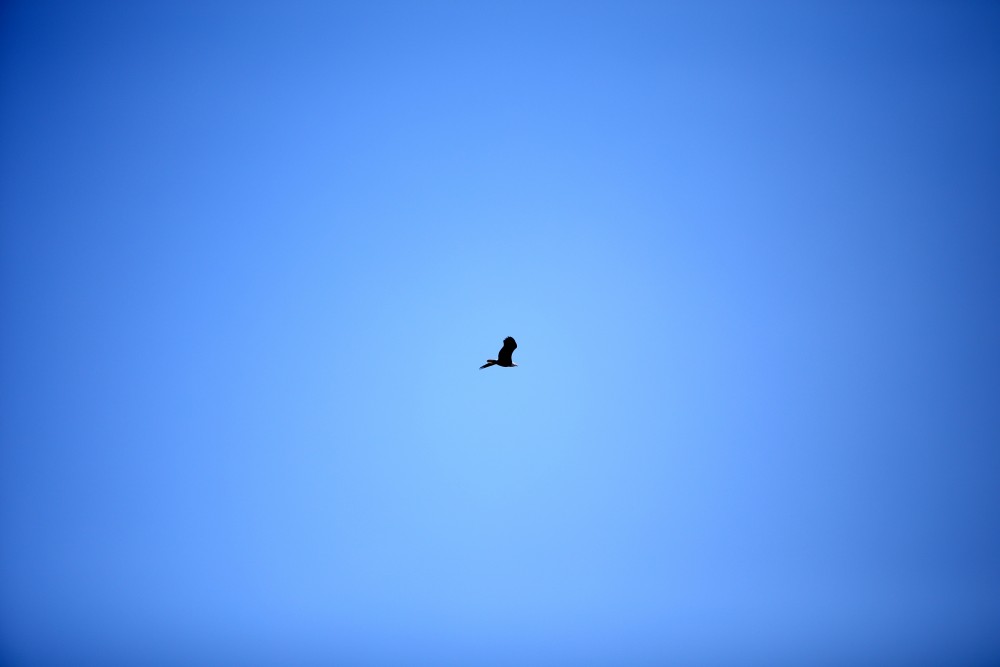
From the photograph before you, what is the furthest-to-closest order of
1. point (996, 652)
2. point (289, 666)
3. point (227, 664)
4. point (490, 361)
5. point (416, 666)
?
1. point (416, 666)
2. point (289, 666)
3. point (227, 664)
4. point (996, 652)
5. point (490, 361)

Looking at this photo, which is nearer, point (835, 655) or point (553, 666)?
point (835, 655)

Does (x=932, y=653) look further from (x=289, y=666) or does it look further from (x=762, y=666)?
(x=289, y=666)

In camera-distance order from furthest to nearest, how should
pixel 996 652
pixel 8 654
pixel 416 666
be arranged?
pixel 416 666, pixel 996 652, pixel 8 654

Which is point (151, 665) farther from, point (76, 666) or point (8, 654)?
point (8, 654)

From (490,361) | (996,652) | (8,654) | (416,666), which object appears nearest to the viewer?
(490,361)

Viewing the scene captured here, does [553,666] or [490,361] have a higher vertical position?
[490,361]

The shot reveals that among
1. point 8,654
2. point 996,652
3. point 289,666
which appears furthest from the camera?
point 289,666

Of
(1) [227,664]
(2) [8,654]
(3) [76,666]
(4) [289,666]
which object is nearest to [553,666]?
(4) [289,666]

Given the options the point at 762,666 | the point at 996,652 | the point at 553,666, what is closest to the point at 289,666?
the point at 553,666

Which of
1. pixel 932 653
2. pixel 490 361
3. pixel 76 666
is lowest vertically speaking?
pixel 76 666
